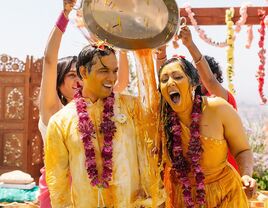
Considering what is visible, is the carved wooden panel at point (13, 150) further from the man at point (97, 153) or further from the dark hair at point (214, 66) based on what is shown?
the man at point (97, 153)

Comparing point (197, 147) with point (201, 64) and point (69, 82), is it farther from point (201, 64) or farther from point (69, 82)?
point (69, 82)

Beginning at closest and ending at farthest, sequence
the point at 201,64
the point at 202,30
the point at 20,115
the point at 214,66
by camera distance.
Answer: the point at 201,64
the point at 214,66
the point at 202,30
the point at 20,115

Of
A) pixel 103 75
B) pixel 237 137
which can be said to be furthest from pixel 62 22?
pixel 237 137

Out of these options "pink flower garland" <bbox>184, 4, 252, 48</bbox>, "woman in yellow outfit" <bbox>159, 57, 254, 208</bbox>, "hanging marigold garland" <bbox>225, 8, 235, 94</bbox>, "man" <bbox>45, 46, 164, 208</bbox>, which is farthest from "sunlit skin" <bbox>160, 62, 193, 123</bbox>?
"hanging marigold garland" <bbox>225, 8, 235, 94</bbox>

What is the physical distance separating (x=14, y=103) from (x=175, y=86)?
616 centimetres

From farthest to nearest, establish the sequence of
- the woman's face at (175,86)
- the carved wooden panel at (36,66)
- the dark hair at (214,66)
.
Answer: the carved wooden panel at (36,66) < the dark hair at (214,66) < the woman's face at (175,86)

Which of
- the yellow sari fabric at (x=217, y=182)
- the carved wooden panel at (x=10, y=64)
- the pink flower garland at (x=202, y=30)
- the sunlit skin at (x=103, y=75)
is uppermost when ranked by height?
the carved wooden panel at (x=10, y=64)

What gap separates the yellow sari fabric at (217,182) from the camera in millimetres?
2287

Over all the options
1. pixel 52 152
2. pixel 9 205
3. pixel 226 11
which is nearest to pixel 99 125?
pixel 52 152

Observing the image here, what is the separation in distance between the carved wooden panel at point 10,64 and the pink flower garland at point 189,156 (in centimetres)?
590

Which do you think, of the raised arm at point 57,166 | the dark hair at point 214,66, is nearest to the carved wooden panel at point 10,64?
the dark hair at point 214,66

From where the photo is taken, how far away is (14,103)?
7.97 m

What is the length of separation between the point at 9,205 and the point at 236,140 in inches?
114

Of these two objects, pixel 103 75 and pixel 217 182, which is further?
pixel 217 182
